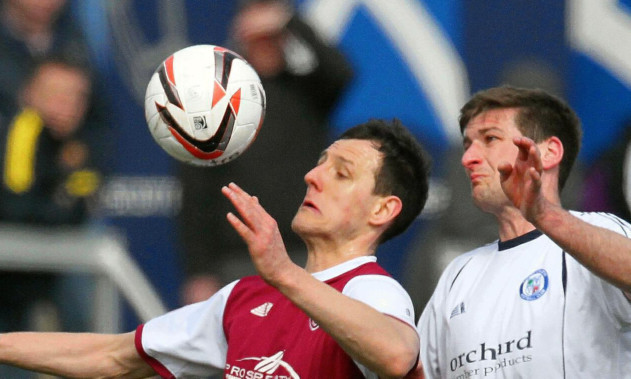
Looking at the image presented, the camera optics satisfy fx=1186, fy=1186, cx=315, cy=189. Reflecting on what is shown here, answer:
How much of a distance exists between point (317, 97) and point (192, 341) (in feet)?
10.0

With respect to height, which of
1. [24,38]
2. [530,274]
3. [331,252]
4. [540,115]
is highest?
[24,38]

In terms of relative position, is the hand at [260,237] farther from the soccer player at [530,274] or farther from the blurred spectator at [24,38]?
the blurred spectator at [24,38]

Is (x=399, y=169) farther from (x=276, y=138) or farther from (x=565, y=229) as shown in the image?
(x=276, y=138)

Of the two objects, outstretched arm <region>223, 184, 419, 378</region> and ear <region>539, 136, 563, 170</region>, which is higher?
ear <region>539, 136, 563, 170</region>

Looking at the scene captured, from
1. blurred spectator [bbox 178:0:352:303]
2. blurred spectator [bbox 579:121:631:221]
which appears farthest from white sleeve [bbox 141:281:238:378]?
blurred spectator [bbox 579:121:631:221]

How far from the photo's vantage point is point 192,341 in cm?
481

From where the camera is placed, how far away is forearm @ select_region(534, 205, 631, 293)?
386 cm

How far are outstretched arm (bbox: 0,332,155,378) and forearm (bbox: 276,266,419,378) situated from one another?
4.14 ft

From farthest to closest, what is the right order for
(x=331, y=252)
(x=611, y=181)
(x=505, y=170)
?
(x=611, y=181) < (x=331, y=252) < (x=505, y=170)

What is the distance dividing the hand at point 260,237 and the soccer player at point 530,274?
788 mm

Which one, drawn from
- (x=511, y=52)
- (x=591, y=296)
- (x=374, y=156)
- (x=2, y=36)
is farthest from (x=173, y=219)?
(x=591, y=296)

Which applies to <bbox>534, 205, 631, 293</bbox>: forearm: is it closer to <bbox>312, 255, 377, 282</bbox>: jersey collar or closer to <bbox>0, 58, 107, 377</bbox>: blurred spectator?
<bbox>312, 255, 377, 282</bbox>: jersey collar

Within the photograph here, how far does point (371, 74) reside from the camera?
8414 millimetres

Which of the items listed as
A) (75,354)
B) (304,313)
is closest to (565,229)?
(304,313)
